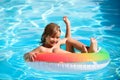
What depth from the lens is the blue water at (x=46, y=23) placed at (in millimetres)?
5844

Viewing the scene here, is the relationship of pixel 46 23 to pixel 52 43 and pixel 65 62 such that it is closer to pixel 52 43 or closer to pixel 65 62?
pixel 52 43

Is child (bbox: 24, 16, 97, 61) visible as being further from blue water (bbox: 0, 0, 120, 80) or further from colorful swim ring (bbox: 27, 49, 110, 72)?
blue water (bbox: 0, 0, 120, 80)

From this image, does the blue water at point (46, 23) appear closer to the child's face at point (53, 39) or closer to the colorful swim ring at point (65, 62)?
the colorful swim ring at point (65, 62)

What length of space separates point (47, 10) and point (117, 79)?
4630 mm

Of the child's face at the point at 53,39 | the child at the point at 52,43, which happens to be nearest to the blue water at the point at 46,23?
the child at the point at 52,43

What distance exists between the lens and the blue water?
584cm

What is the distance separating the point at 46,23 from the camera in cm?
867

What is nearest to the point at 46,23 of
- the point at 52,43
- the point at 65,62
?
the point at 52,43

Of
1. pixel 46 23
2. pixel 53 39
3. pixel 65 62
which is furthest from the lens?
pixel 46 23

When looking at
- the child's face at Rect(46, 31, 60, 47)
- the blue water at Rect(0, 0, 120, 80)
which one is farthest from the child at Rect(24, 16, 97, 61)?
the blue water at Rect(0, 0, 120, 80)

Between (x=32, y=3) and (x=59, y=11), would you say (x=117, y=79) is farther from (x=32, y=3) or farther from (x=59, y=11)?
(x=32, y=3)

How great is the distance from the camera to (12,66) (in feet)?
20.2

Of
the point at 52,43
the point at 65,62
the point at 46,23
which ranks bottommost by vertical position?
the point at 65,62

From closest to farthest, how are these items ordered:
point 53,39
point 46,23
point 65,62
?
point 65,62 < point 53,39 < point 46,23
